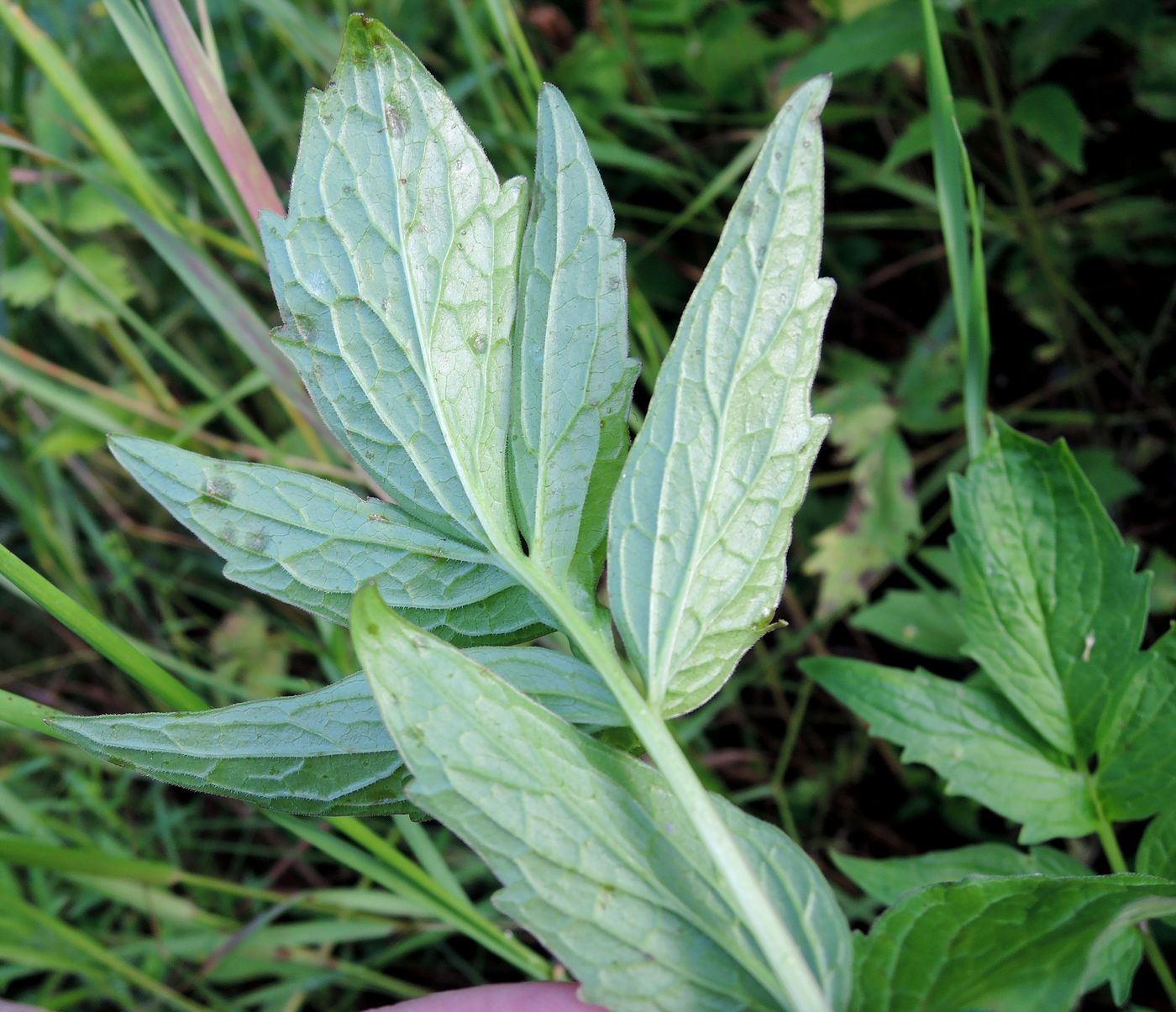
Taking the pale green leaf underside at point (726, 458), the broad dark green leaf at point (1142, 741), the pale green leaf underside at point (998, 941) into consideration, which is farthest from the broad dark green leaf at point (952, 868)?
the pale green leaf underside at point (726, 458)

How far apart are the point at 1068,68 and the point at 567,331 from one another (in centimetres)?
182

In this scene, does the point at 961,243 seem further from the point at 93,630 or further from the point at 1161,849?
the point at 93,630

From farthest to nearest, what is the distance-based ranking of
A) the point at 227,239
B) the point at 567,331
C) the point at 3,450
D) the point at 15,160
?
1. the point at 3,450
2. the point at 15,160
3. the point at 227,239
4. the point at 567,331

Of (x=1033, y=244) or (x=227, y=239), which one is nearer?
(x=227, y=239)

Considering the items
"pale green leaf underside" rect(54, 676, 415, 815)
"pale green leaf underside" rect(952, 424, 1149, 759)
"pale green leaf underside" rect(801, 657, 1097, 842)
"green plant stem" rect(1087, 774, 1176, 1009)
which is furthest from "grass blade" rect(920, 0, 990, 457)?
"pale green leaf underside" rect(54, 676, 415, 815)

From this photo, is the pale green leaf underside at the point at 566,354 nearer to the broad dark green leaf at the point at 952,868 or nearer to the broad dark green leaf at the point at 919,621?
the broad dark green leaf at the point at 952,868

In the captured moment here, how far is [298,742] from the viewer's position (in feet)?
3.31

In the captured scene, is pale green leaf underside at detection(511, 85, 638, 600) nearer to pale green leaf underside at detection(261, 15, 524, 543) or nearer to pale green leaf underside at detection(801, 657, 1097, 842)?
pale green leaf underside at detection(261, 15, 524, 543)

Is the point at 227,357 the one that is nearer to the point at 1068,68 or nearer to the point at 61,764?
the point at 61,764

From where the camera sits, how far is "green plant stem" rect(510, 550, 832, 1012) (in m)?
0.90

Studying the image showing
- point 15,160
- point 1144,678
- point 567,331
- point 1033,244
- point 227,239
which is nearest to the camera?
point 567,331

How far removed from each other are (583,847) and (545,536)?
0.33m

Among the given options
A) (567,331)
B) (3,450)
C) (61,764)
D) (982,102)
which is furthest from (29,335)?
(982,102)

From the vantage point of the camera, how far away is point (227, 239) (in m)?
1.63
